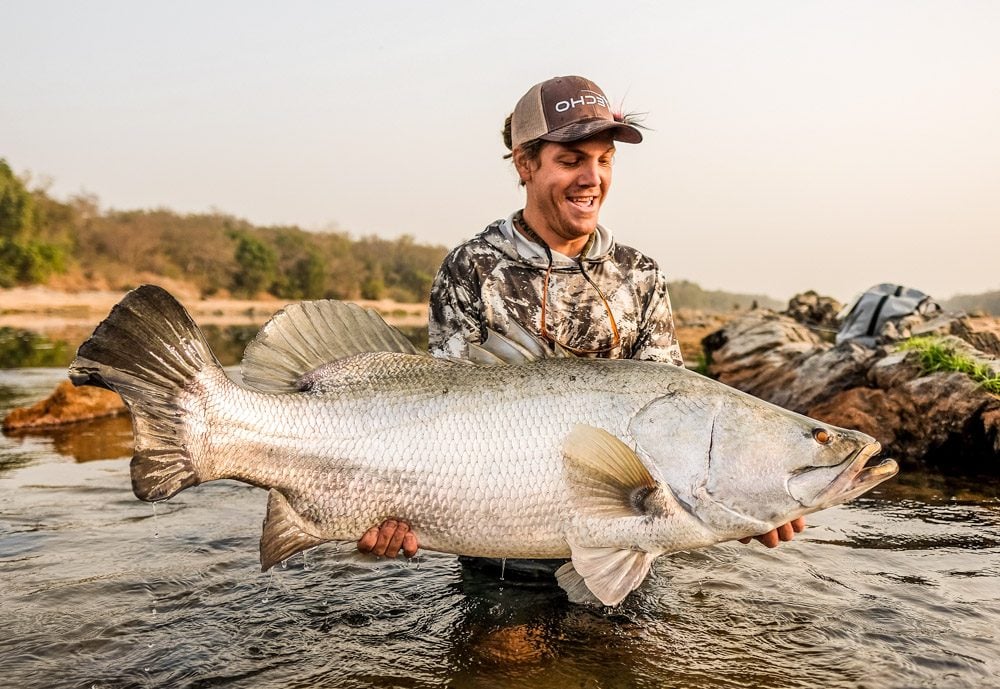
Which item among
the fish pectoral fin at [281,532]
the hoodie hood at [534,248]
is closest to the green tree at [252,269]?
the hoodie hood at [534,248]

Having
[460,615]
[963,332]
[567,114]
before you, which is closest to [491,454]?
[460,615]

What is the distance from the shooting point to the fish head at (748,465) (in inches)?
121

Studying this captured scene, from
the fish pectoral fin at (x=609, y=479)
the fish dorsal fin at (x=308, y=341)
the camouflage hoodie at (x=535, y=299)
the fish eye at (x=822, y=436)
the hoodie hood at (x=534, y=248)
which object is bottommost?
the fish pectoral fin at (x=609, y=479)

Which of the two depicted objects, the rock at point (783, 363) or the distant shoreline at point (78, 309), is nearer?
the rock at point (783, 363)

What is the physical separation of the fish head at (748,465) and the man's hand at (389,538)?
1040 mm

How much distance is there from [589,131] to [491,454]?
6.59ft

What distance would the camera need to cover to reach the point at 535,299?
4637mm

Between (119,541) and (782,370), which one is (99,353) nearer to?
(119,541)

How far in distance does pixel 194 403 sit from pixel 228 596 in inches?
75.0

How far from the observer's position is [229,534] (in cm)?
566

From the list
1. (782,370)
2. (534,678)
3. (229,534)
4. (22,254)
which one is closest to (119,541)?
(229,534)

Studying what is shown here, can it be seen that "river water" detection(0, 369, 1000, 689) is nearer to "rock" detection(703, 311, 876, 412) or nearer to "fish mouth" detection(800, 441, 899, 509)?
"fish mouth" detection(800, 441, 899, 509)

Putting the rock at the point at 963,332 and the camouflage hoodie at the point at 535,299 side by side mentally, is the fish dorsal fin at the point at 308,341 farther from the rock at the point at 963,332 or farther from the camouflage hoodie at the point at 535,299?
the rock at the point at 963,332

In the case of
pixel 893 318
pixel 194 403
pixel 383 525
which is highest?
pixel 893 318
